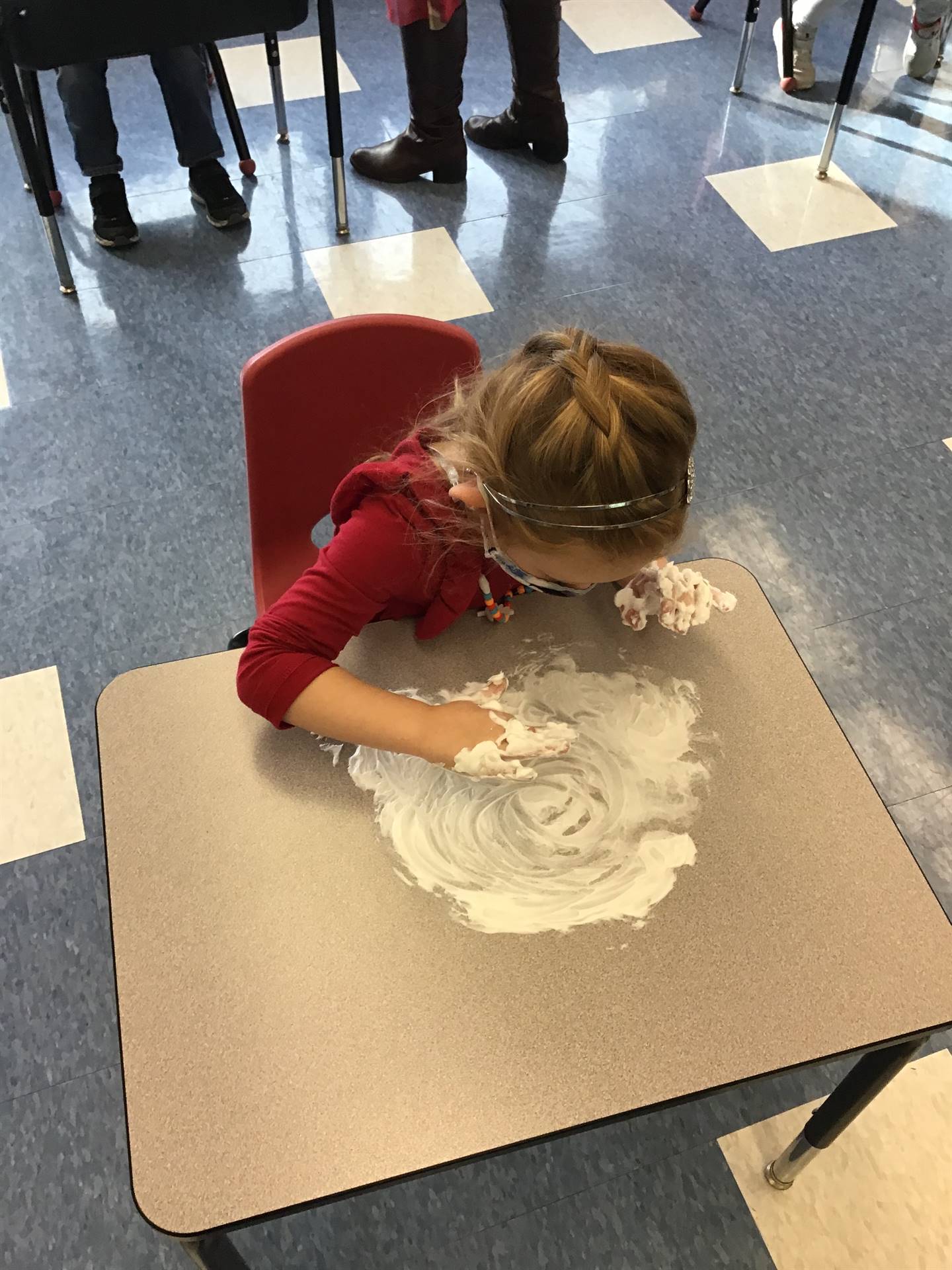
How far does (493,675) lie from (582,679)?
0.09 m

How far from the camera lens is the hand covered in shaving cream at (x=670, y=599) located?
932 mm

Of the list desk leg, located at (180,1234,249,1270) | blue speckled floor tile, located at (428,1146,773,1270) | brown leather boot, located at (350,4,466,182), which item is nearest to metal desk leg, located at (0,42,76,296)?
brown leather boot, located at (350,4,466,182)

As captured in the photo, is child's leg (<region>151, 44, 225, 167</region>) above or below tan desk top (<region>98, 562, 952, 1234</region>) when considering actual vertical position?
below

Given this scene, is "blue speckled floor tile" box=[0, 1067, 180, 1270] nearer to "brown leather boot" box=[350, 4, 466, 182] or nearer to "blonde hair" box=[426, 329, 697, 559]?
"blonde hair" box=[426, 329, 697, 559]

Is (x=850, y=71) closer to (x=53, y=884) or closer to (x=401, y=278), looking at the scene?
(x=401, y=278)

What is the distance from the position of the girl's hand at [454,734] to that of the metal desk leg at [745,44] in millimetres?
2248

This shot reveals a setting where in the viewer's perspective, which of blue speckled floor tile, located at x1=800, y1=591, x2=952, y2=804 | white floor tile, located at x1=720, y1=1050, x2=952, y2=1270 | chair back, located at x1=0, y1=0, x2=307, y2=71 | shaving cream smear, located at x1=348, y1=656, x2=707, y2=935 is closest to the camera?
shaving cream smear, located at x1=348, y1=656, x2=707, y2=935

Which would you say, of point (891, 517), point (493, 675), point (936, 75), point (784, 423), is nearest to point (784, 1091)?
point (493, 675)

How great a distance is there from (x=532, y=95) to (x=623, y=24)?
0.77m

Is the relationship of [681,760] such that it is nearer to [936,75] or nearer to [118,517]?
[118,517]

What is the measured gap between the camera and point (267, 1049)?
713mm

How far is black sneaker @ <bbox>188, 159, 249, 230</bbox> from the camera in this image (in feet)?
7.36

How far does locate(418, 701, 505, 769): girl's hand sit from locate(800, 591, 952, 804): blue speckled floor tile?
875mm

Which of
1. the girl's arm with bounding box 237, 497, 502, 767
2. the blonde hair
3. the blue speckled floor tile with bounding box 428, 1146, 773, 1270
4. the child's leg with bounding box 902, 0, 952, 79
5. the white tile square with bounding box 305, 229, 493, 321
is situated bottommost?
the blue speckled floor tile with bounding box 428, 1146, 773, 1270
